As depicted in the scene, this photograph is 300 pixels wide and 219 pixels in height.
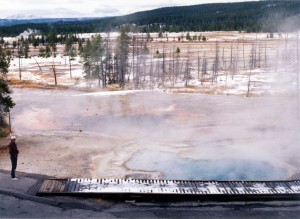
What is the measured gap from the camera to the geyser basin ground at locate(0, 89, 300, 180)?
1614cm

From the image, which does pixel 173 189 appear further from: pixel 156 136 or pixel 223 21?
pixel 223 21

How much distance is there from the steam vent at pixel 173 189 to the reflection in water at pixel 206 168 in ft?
7.42

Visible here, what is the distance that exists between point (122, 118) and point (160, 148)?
659 centimetres

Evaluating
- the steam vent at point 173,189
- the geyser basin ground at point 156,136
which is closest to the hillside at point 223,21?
the geyser basin ground at point 156,136

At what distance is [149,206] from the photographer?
1149 cm

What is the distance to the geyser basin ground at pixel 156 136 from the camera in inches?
635

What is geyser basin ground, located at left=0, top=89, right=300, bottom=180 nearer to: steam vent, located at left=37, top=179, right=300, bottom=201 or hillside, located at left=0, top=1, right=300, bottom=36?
steam vent, located at left=37, top=179, right=300, bottom=201

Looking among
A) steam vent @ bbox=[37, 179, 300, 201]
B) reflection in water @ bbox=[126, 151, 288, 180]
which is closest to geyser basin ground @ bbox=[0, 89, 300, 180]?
reflection in water @ bbox=[126, 151, 288, 180]

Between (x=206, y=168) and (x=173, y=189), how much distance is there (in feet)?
13.4

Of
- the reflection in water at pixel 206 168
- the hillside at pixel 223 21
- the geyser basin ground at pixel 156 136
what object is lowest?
the reflection in water at pixel 206 168

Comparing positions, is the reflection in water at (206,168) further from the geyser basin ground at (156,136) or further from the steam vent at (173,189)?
the steam vent at (173,189)

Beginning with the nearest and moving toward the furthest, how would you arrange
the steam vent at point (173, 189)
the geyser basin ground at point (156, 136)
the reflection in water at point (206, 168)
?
the steam vent at point (173, 189), the reflection in water at point (206, 168), the geyser basin ground at point (156, 136)

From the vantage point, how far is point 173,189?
40.3ft

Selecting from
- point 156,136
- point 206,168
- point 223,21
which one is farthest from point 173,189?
point 223,21
